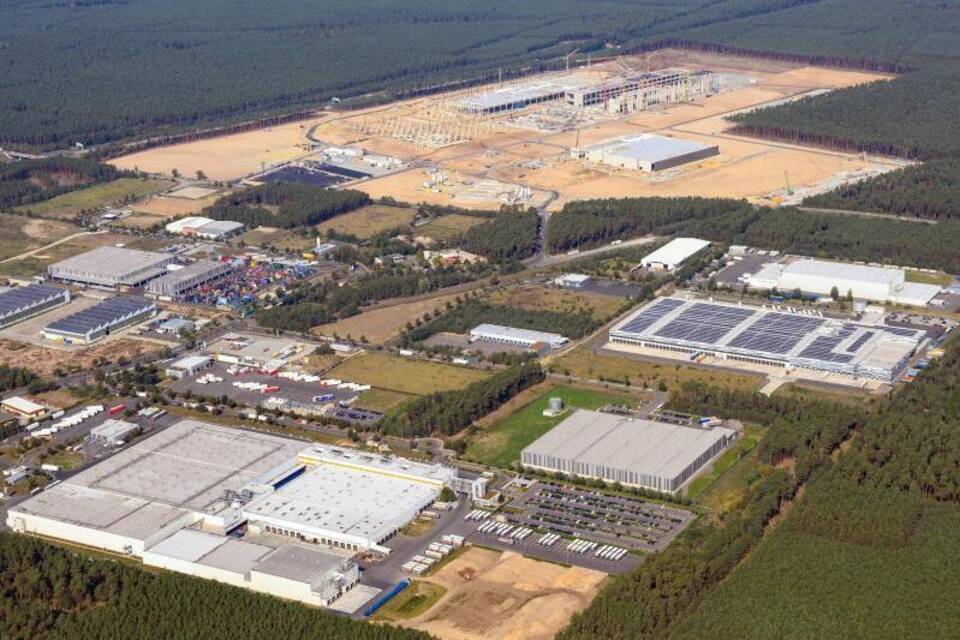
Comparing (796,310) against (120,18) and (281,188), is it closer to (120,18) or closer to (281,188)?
(281,188)

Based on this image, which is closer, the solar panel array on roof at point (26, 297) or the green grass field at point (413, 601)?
the green grass field at point (413, 601)

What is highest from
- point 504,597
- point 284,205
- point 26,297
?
point 26,297

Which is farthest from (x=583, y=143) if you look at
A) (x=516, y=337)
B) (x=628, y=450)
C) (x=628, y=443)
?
(x=628, y=450)

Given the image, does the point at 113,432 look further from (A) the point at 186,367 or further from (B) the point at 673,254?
(B) the point at 673,254

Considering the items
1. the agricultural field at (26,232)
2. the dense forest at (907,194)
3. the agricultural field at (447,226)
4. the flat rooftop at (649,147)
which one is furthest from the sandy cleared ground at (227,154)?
the dense forest at (907,194)

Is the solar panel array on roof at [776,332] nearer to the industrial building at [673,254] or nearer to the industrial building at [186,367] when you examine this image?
the industrial building at [673,254]

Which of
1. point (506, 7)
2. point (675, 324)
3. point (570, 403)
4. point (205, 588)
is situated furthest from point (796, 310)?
point (506, 7)

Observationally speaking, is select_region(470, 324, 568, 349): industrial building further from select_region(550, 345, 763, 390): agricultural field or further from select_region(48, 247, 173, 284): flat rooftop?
select_region(48, 247, 173, 284): flat rooftop
